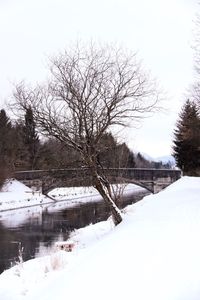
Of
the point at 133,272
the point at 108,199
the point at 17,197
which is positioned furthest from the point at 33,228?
the point at 133,272

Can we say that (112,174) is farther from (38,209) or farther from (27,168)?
(27,168)

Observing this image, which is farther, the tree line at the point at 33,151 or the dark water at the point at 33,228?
Result: the dark water at the point at 33,228

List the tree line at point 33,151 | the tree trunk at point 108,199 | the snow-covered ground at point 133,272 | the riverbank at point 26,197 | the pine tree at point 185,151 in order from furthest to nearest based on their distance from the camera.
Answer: the riverbank at point 26,197, the pine tree at point 185,151, the tree line at point 33,151, the tree trunk at point 108,199, the snow-covered ground at point 133,272

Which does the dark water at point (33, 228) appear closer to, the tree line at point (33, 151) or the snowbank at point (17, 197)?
the snowbank at point (17, 197)

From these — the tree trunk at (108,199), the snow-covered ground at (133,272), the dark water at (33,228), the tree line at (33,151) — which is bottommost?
the dark water at (33,228)

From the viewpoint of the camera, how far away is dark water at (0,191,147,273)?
2183 centimetres

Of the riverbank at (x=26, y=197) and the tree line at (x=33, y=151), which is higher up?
the tree line at (x=33, y=151)

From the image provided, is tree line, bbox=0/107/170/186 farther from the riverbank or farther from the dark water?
the dark water

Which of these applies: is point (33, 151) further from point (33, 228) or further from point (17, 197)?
point (33, 228)

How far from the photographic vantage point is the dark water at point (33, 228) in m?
21.8

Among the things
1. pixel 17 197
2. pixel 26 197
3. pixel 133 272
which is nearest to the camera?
pixel 133 272

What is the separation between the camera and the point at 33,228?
3130cm

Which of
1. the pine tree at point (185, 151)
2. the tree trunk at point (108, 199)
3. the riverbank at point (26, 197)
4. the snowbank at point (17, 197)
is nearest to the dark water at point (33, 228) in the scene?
the snowbank at point (17, 197)

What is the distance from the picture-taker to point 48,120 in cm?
1855
